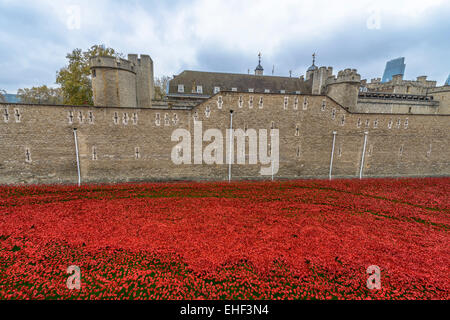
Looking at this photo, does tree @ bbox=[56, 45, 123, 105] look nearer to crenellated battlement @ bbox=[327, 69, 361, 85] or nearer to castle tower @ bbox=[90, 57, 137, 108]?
castle tower @ bbox=[90, 57, 137, 108]

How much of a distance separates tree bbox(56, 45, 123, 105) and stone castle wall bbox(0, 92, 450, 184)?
13189mm

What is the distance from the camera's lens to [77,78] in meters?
25.4

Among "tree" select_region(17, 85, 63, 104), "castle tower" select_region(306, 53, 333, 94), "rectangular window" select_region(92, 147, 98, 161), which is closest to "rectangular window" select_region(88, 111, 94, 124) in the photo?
"rectangular window" select_region(92, 147, 98, 161)

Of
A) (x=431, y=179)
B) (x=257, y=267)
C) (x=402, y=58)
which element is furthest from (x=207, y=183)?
(x=402, y=58)

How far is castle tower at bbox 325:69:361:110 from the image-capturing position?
23.2 m

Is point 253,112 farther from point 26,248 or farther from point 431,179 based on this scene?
point 431,179

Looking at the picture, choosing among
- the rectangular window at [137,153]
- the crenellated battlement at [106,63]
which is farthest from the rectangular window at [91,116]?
the crenellated battlement at [106,63]

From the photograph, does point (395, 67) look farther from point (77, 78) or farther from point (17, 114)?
point (17, 114)

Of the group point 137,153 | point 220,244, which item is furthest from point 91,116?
point 220,244

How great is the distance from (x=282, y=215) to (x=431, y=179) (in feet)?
63.1

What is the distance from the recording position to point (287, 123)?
1730 centimetres

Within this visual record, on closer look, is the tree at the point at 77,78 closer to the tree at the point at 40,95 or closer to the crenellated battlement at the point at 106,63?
the crenellated battlement at the point at 106,63

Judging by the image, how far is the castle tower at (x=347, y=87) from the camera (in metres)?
23.2

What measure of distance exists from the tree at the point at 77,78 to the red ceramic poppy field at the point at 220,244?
54.0 feet
